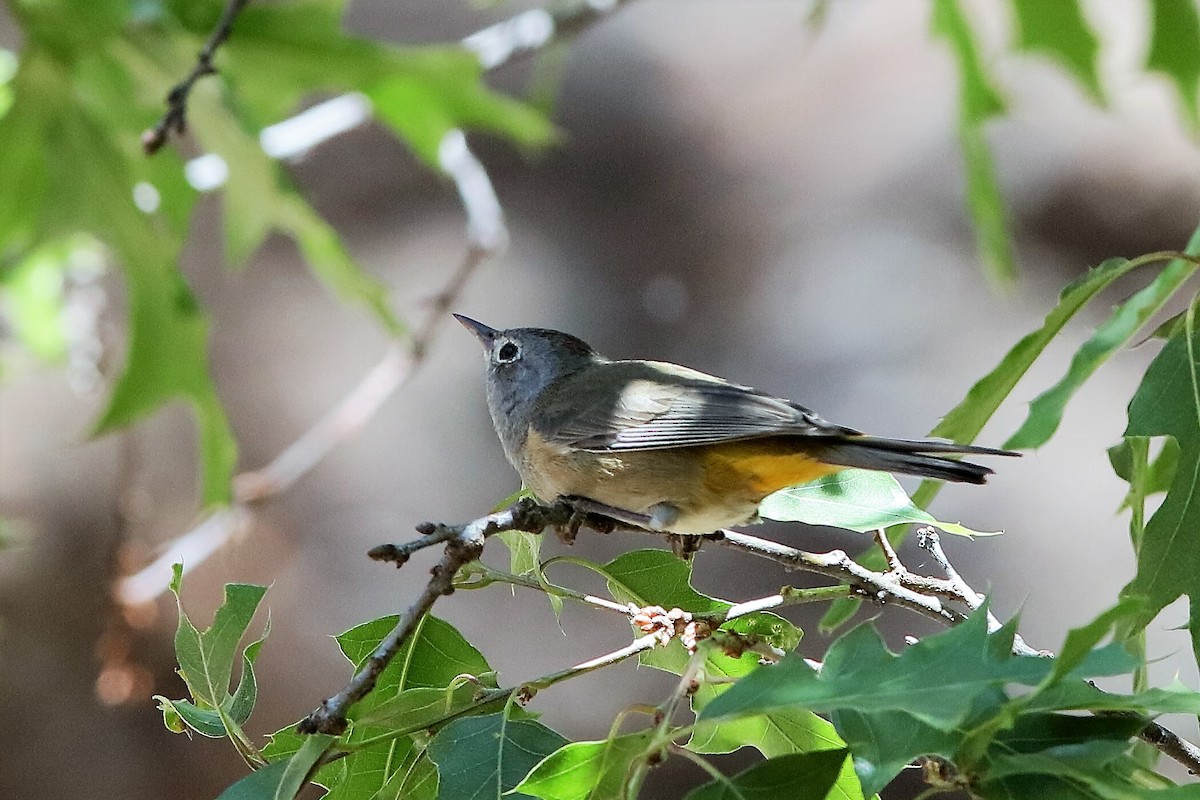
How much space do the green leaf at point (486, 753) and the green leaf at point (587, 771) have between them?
0.05 metres

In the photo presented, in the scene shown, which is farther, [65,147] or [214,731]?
[65,147]

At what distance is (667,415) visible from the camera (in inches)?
64.9

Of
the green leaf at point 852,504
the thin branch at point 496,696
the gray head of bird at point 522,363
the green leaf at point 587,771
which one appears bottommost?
the green leaf at point 587,771

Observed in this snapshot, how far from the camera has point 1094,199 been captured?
430cm

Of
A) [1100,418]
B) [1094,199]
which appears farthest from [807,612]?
[1094,199]

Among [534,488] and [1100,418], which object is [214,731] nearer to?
[534,488]

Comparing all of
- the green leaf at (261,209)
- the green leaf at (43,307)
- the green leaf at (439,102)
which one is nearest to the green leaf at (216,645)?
the green leaf at (261,209)

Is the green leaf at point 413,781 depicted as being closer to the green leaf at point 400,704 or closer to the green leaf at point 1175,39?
the green leaf at point 400,704

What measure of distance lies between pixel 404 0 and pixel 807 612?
333cm

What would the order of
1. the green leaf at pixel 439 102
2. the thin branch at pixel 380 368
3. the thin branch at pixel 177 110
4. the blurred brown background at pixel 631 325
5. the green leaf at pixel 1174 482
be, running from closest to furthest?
the green leaf at pixel 1174 482
the thin branch at pixel 177 110
the green leaf at pixel 439 102
the thin branch at pixel 380 368
the blurred brown background at pixel 631 325

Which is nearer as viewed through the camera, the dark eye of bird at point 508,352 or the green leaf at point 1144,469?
the green leaf at point 1144,469

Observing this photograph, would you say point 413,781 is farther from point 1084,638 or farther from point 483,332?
point 483,332

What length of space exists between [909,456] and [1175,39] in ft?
5.00

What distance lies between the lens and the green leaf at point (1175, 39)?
2178 mm
